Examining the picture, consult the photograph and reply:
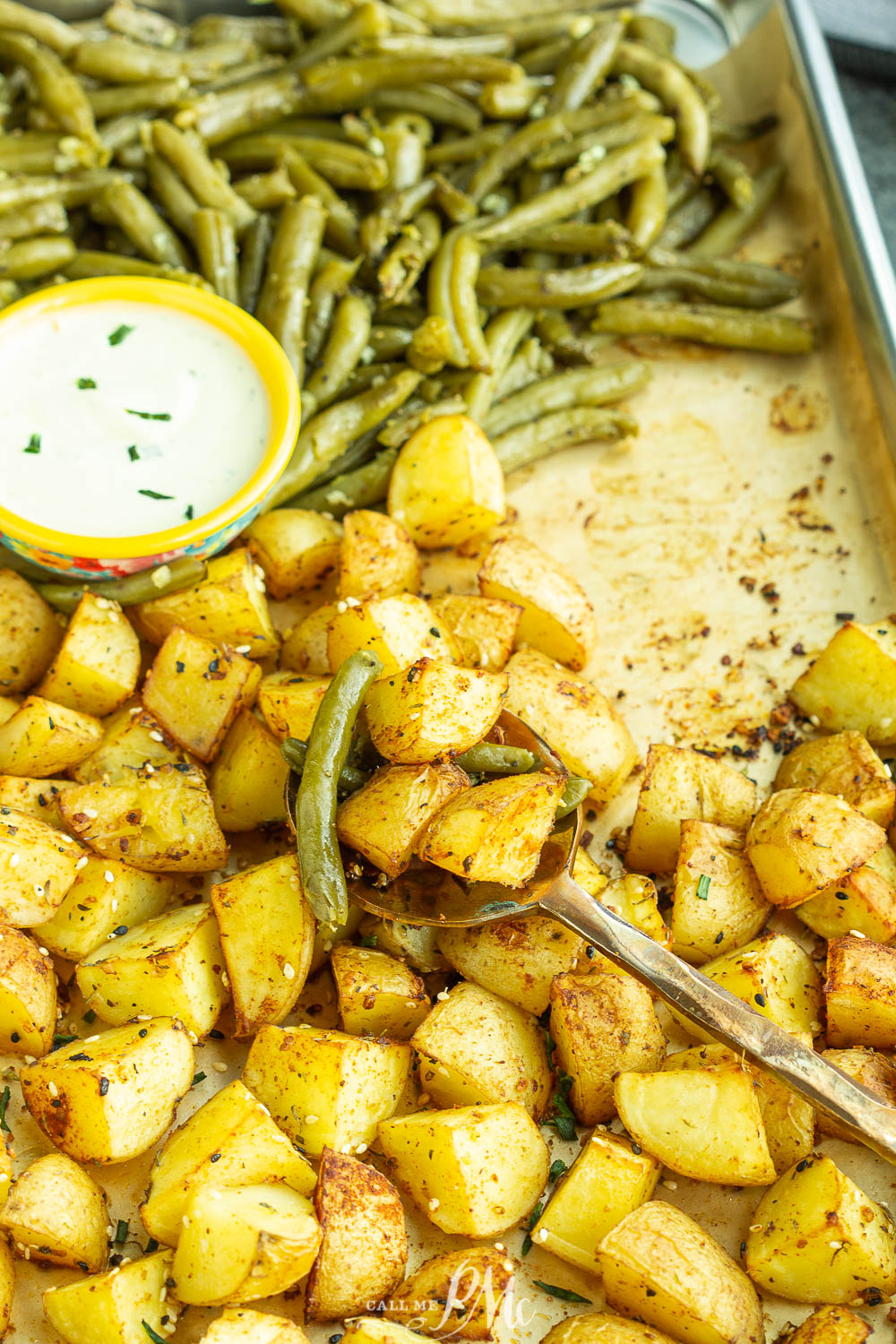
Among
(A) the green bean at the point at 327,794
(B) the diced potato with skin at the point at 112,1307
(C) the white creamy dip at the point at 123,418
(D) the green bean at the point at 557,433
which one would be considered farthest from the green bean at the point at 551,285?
(B) the diced potato with skin at the point at 112,1307

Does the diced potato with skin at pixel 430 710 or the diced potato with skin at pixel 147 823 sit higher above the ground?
the diced potato with skin at pixel 430 710

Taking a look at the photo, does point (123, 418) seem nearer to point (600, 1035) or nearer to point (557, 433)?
point (557, 433)

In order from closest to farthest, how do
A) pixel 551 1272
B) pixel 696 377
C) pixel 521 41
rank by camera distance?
pixel 551 1272 → pixel 696 377 → pixel 521 41

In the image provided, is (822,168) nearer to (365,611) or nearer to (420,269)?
(420,269)

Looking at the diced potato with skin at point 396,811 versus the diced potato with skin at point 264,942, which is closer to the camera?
the diced potato with skin at point 396,811

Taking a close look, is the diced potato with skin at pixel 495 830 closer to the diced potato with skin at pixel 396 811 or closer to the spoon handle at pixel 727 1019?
the diced potato with skin at pixel 396 811

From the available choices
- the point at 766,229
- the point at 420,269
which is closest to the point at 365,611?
the point at 420,269
